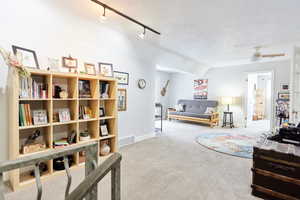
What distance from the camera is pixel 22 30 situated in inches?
90.2

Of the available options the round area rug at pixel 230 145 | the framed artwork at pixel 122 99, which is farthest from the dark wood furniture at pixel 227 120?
the framed artwork at pixel 122 99

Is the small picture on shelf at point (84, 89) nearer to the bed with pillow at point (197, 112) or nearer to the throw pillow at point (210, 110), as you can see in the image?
the bed with pillow at point (197, 112)

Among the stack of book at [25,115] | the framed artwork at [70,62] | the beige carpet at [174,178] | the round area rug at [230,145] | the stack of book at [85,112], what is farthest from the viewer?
the round area rug at [230,145]

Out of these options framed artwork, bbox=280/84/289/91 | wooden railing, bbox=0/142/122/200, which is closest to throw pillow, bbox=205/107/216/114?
framed artwork, bbox=280/84/289/91

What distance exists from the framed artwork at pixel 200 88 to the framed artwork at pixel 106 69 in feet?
16.3

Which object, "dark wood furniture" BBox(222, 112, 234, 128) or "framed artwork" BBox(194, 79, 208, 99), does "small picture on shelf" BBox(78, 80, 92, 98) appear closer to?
"dark wood furniture" BBox(222, 112, 234, 128)

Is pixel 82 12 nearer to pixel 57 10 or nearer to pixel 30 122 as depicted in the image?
pixel 57 10

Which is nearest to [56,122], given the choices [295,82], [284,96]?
[295,82]

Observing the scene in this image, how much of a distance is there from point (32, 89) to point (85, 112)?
891 mm

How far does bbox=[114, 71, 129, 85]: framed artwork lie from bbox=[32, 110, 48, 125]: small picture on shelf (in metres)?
1.65

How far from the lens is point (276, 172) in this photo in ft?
5.87

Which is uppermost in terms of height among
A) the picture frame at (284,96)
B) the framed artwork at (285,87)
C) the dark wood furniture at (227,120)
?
the framed artwork at (285,87)

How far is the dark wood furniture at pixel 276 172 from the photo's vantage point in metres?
1.70

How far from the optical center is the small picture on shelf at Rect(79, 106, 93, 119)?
2800mm
